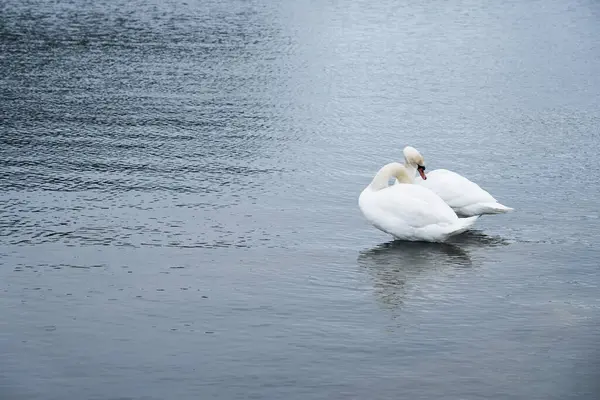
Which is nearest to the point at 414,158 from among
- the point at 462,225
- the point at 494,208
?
the point at 494,208

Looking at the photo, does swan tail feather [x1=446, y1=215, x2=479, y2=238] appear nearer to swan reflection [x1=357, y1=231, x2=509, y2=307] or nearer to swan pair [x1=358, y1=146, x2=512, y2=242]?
swan pair [x1=358, y1=146, x2=512, y2=242]

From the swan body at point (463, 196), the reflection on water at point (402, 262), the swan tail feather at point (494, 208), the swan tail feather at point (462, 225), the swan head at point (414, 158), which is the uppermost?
the swan head at point (414, 158)

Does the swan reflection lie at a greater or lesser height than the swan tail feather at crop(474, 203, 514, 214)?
lesser

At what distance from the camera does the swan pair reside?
1449cm

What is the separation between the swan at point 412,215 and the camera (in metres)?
14.5

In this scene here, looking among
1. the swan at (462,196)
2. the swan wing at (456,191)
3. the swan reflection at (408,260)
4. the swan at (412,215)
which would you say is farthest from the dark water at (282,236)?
the swan wing at (456,191)

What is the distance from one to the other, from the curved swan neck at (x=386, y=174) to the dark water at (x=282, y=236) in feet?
2.33

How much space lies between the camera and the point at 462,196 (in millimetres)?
15430

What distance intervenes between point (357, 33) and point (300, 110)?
16.8 m

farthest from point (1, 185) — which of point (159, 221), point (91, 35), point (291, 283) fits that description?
point (91, 35)

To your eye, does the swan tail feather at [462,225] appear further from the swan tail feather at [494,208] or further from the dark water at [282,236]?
the swan tail feather at [494,208]

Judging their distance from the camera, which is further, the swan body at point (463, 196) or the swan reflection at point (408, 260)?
the swan body at point (463, 196)

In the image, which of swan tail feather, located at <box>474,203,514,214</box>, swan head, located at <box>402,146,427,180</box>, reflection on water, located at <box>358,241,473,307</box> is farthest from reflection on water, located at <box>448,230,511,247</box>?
swan head, located at <box>402,146,427,180</box>

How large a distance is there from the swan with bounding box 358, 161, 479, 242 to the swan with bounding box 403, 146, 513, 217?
62 cm
